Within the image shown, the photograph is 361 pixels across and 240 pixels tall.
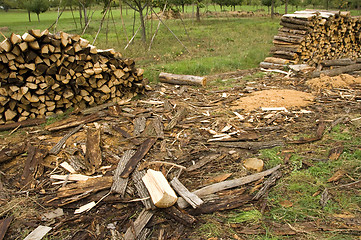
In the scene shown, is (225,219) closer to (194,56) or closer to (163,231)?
(163,231)

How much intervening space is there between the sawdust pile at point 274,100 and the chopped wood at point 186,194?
357 cm

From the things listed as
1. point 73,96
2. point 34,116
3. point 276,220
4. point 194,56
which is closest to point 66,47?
point 73,96

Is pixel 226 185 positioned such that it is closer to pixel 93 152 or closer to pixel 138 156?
pixel 138 156

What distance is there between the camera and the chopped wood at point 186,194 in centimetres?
376

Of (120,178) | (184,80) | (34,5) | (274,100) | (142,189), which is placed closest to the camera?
(142,189)

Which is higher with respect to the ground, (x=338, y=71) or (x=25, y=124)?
(x=338, y=71)

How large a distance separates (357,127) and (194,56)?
8.82 m

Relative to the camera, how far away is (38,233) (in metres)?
3.49

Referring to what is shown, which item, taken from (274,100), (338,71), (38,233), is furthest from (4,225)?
(338,71)

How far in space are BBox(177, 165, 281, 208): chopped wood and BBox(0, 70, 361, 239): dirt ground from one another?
0.28ft

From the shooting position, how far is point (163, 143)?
545cm

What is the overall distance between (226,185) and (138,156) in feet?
5.53

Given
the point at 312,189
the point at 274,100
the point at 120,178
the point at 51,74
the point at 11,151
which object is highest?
the point at 51,74

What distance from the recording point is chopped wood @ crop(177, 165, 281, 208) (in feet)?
13.2
